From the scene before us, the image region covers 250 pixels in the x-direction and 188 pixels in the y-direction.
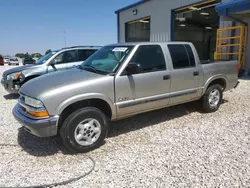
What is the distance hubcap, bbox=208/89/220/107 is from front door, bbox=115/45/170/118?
1548 mm

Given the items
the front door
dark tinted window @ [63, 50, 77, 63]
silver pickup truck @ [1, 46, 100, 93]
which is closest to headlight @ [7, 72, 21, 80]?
silver pickup truck @ [1, 46, 100, 93]

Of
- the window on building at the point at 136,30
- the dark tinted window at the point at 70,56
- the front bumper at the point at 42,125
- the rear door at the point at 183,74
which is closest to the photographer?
the front bumper at the point at 42,125

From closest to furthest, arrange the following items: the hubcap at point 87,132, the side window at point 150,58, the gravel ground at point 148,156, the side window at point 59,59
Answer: the gravel ground at point 148,156 → the hubcap at point 87,132 → the side window at point 150,58 → the side window at point 59,59

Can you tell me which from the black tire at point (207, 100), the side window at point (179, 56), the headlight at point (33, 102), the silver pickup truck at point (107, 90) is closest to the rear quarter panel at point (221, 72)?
the silver pickup truck at point (107, 90)

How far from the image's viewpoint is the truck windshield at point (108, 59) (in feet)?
12.5

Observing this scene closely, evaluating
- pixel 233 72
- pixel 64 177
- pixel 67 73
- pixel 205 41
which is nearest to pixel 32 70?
pixel 67 73

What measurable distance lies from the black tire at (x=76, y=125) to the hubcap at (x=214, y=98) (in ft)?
10.1

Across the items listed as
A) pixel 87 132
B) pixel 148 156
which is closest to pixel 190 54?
pixel 148 156

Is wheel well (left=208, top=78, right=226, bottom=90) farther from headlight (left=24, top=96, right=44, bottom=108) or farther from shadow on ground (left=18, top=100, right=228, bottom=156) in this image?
headlight (left=24, top=96, right=44, bottom=108)

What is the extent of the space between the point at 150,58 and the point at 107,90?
1217 mm

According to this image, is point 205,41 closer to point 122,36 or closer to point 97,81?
point 122,36

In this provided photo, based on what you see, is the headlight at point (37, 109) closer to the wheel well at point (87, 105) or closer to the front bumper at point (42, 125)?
the front bumper at point (42, 125)

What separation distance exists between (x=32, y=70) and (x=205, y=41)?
29.2 meters

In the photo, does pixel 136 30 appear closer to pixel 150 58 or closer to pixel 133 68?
pixel 150 58
